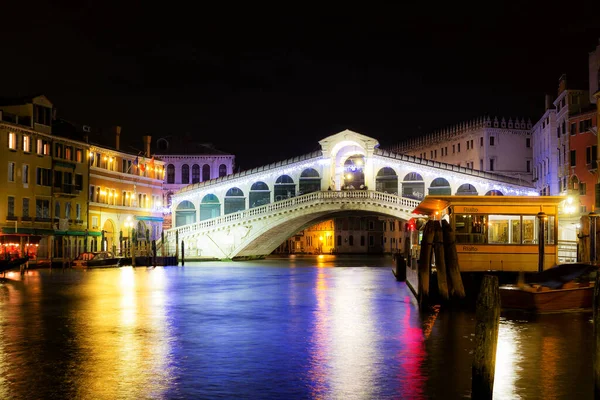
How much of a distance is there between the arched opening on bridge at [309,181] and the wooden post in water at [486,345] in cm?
4886

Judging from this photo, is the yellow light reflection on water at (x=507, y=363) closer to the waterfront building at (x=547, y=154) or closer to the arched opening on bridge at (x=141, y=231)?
the waterfront building at (x=547, y=154)

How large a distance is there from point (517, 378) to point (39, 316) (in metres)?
10.7

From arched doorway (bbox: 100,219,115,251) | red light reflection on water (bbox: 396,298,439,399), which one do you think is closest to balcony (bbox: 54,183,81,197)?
arched doorway (bbox: 100,219,115,251)

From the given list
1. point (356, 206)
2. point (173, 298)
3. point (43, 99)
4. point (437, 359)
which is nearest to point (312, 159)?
point (356, 206)

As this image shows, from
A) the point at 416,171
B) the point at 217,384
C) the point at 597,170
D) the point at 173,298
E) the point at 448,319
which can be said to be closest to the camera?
the point at 217,384

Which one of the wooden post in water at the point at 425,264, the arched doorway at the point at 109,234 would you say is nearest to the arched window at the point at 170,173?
the arched doorway at the point at 109,234

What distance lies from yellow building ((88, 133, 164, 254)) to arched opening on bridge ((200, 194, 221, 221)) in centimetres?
336

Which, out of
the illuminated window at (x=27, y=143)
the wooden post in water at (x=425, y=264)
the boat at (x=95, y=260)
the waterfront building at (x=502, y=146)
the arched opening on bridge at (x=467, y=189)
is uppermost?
the waterfront building at (x=502, y=146)

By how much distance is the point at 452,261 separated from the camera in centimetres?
1925

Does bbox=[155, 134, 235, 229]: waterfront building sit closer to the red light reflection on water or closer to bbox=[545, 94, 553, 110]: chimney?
bbox=[545, 94, 553, 110]: chimney

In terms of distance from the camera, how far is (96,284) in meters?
28.2

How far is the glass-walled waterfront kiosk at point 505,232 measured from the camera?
2159 centimetres

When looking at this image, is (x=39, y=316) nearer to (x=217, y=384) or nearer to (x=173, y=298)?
(x=173, y=298)

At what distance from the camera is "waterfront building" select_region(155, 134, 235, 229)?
2655 inches
